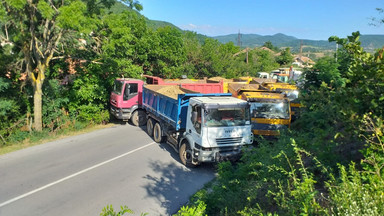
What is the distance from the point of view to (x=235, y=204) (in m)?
4.79

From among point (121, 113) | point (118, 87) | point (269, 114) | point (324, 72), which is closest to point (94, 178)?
point (121, 113)

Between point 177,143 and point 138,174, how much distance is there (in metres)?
1.77

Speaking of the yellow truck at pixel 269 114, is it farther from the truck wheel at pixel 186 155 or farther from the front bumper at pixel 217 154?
the truck wheel at pixel 186 155

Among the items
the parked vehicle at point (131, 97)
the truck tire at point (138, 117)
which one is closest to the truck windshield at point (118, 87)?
Answer: the parked vehicle at point (131, 97)

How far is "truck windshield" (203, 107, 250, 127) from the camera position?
7696 mm

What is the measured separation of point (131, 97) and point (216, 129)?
24.3ft

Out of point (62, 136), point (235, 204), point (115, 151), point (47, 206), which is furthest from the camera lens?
point (62, 136)

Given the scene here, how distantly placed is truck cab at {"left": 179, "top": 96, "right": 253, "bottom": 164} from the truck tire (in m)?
6.48

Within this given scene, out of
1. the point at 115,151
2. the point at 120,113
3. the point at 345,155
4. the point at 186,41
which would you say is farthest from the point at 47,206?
the point at 186,41

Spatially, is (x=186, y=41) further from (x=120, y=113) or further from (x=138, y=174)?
(x=138, y=174)

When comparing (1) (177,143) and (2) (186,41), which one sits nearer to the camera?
(1) (177,143)

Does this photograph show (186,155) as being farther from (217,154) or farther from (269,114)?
(269,114)

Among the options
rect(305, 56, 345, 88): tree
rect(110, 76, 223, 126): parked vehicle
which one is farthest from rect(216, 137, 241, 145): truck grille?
rect(110, 76, 223, 126): parked vehicle

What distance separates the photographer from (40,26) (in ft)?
36.1
